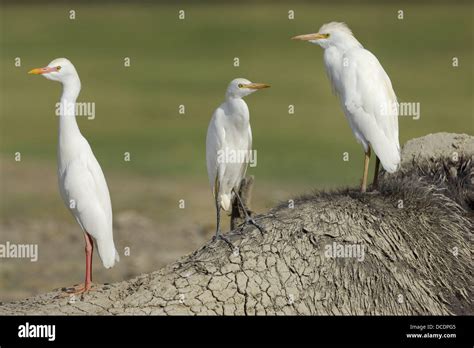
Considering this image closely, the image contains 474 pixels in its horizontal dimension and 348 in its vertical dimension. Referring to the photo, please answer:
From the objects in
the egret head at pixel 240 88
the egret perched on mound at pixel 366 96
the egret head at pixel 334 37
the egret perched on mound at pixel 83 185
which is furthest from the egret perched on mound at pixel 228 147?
the egret head at pixel 334 37

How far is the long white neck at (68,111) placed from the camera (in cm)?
1653

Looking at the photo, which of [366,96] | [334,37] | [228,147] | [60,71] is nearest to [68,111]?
[60,71]

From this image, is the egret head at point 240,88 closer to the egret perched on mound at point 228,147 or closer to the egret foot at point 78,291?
the egret perched on mound at point 228,147

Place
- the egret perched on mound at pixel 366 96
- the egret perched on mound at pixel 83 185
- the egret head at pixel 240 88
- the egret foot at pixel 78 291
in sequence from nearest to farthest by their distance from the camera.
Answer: the egret foot at pixel 78 291
the egret perched on mound at pixel 83 185
the egret head at pixel 240 88
the egret perched on mound at pixel 366 96

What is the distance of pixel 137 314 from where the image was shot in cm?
1538

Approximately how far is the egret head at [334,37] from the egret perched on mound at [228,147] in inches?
80.8

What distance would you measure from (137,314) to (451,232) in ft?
15.0

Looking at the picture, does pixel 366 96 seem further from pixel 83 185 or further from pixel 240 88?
pixel 83 185

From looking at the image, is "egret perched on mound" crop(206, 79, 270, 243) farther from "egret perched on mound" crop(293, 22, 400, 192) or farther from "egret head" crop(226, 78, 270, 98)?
"egret perched on mound" crop(293, 22, 400, 192)

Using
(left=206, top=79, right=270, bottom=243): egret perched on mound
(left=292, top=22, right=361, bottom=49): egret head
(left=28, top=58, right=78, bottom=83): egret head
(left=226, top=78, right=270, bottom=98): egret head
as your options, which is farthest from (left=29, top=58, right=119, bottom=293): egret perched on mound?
(left=292, top=22, right=361, bottom=49): egret head

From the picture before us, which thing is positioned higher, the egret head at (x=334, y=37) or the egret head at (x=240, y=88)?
the egret head at (x=334, y=37)

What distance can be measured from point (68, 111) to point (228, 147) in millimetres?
2426
